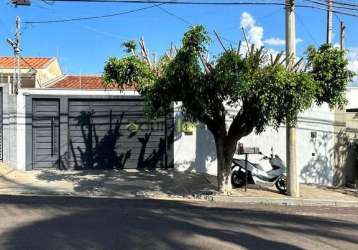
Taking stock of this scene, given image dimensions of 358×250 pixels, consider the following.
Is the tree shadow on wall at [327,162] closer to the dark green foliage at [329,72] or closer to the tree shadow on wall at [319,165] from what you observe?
the tree shadow on wall at [319,165]

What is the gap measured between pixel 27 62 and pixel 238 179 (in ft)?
66.4

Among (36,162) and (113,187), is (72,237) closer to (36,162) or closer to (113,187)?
(113,187)

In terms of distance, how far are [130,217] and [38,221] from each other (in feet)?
5.88

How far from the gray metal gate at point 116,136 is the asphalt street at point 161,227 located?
7.72 metres

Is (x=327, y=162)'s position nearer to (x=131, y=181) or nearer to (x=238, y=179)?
(x=238, y=179)

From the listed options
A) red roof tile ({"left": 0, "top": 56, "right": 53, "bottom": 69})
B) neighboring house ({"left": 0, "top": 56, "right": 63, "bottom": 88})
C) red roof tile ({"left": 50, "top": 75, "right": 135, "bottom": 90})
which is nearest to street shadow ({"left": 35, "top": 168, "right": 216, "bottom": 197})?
neighboring house ({"left": 0, "top": 56, "right": 63, "bottom": 88})

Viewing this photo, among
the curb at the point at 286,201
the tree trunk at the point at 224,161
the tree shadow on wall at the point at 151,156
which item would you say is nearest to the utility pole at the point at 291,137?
the curb at the point at 286,201

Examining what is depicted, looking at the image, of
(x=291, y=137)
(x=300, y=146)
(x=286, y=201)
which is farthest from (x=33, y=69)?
(x=286, y=201)

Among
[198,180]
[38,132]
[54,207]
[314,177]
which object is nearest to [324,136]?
[314,177]

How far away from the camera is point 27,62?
35.2 metres

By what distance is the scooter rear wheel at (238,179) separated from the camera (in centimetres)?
1911

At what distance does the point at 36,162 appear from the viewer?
21.6m

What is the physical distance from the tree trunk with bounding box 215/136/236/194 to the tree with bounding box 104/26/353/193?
0.10ft

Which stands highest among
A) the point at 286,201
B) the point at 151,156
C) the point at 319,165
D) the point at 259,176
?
the point at 151,156
